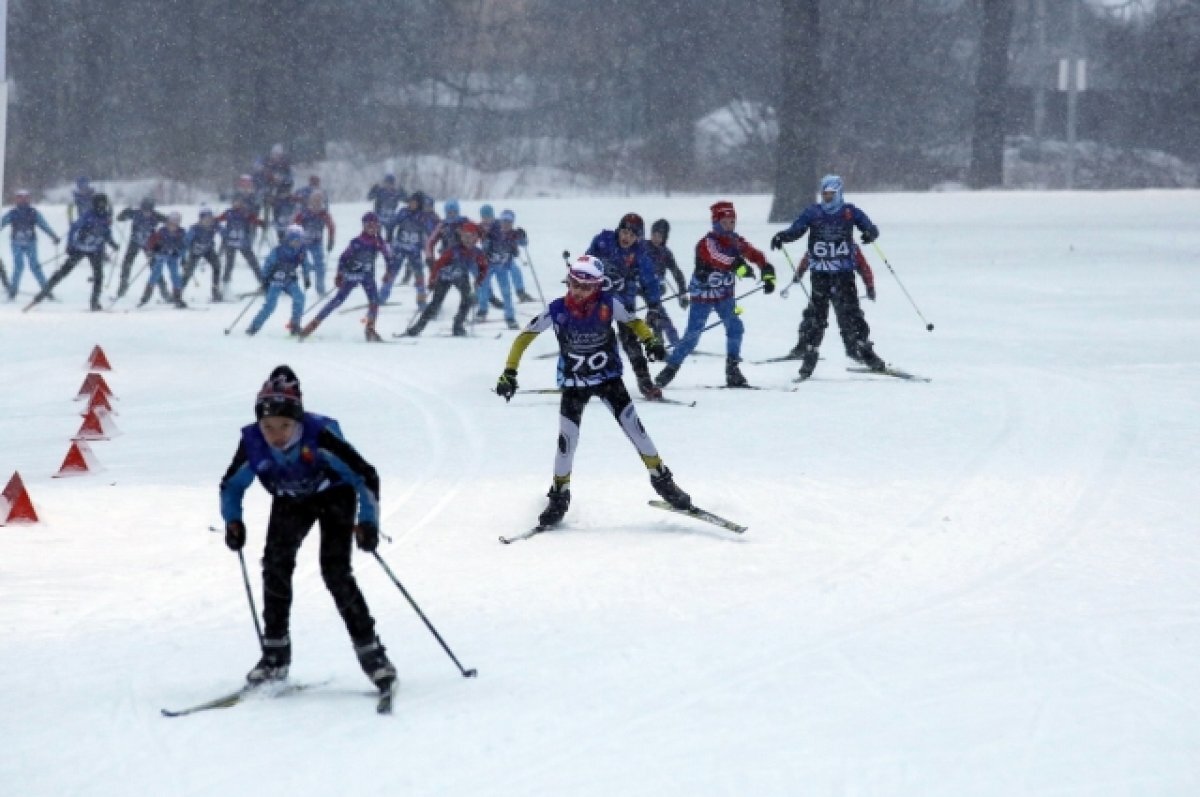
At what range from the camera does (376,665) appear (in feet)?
22.4

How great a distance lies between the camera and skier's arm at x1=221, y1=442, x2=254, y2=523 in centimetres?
671

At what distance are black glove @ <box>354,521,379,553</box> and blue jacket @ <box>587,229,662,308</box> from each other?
29.2 feet

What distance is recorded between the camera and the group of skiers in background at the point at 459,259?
15320 mm

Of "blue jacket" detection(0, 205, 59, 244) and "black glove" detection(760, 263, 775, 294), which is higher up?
"blue jacket" detection(0, 205, 59, 244)

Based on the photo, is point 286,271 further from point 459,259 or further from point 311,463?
point 311,463

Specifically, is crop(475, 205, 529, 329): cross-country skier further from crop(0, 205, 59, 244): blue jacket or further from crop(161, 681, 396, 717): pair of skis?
crop(161, 681, 396, 717): pair of skis

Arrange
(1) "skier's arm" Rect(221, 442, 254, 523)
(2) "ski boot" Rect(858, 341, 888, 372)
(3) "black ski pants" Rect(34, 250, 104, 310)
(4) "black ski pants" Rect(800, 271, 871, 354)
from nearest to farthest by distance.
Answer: (1) "skier's arm" Rect(221, 442, 254, 523)
(4) "black ski pants" Rect(800, 271, 871, 354)
(2) "ski boot" Rect(858, 341, 888, 372)
(3) "black ski pants" Rect(34, 250, 104, 310)

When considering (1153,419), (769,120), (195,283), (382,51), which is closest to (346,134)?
(382,51)

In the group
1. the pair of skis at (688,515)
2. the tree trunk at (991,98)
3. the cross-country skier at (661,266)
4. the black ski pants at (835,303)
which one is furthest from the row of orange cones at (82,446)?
the tree trunk at (991,98)

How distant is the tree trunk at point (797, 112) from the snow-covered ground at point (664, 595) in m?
14.6

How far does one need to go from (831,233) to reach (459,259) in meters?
6.60

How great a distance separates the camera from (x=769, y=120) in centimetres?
4444

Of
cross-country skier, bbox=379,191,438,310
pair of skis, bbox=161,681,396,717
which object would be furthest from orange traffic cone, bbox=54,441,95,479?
cross-country skier, bbox=379,191,438,310

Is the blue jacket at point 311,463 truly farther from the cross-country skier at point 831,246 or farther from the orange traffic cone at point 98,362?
the orange traffic cone at point 98,362
